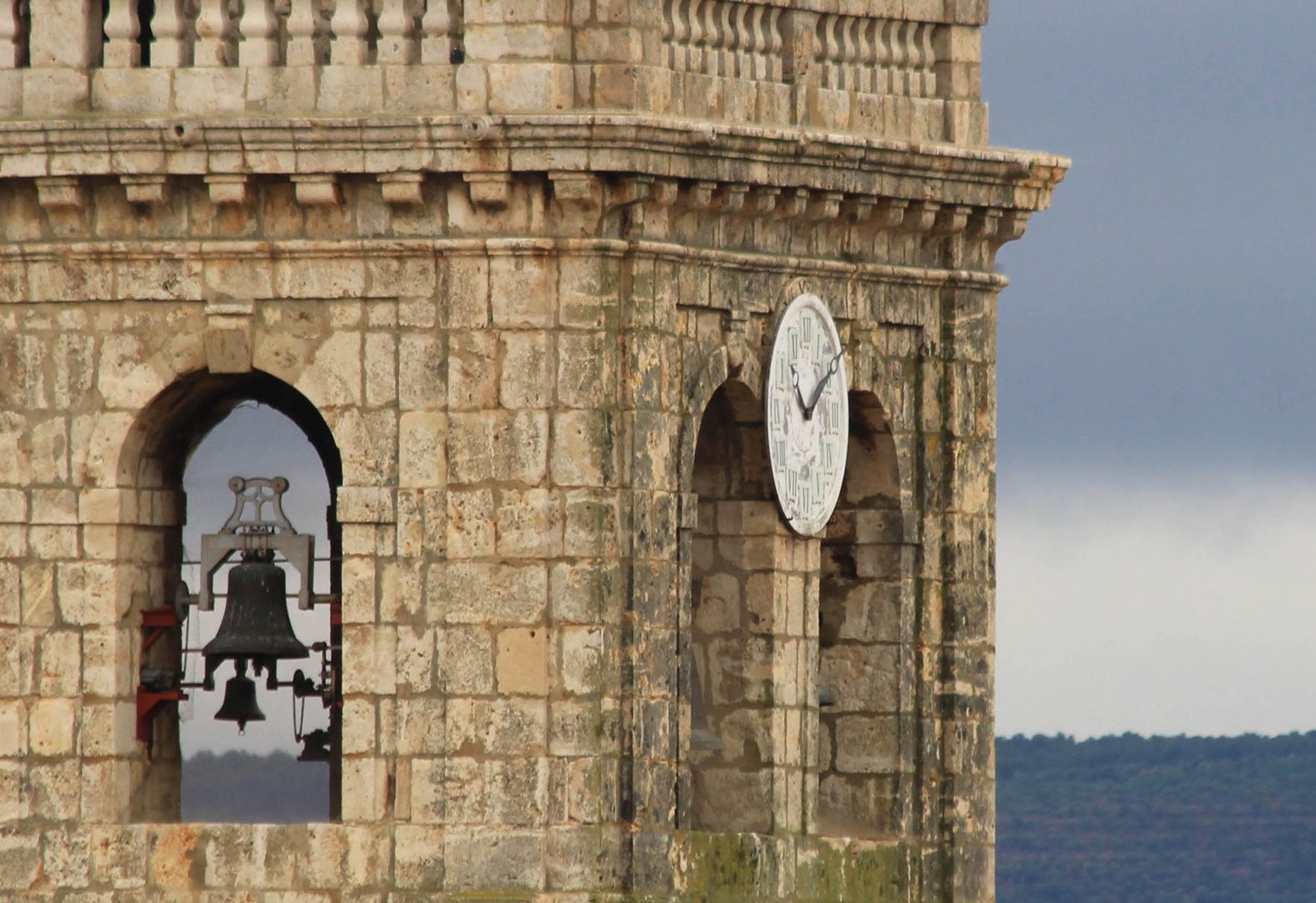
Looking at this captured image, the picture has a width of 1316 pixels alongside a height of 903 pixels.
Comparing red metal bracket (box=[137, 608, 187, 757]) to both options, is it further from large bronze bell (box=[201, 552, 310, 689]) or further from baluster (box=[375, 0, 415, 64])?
baluster (box=[375, 0, 415, 64])

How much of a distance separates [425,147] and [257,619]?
3196 mm

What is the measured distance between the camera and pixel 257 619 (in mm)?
36156

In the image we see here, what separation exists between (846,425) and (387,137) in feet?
13.6

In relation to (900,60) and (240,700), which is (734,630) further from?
(900,60)

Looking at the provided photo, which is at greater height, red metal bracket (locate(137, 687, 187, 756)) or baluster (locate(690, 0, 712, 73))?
baluster (locate(690, 0, 712, 73))

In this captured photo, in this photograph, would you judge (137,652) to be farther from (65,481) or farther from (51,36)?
(51,36)

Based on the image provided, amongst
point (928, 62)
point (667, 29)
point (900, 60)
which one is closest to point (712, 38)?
point (667, 29)

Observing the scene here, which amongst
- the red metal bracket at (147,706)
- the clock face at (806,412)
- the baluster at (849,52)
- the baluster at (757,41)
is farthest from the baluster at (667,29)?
the red metal bracket at (147,706)

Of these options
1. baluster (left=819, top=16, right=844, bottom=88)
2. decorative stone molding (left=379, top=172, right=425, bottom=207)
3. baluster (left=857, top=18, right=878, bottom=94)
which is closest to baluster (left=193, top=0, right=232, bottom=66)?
decorative stone molding (left=379, top=172, right=425, bottom=207)

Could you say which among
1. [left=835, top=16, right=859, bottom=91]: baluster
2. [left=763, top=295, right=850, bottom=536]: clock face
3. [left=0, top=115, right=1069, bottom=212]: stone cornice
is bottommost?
[left=763, top=295, right=850, bottom=536]: clock face

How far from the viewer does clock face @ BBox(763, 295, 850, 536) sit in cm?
3659

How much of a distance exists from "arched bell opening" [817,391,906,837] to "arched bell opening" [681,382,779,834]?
121cm

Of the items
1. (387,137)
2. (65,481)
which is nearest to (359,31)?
(387,137)

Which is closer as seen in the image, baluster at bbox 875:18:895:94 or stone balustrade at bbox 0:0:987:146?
stone balustrade at bbox 0:0:987:146
